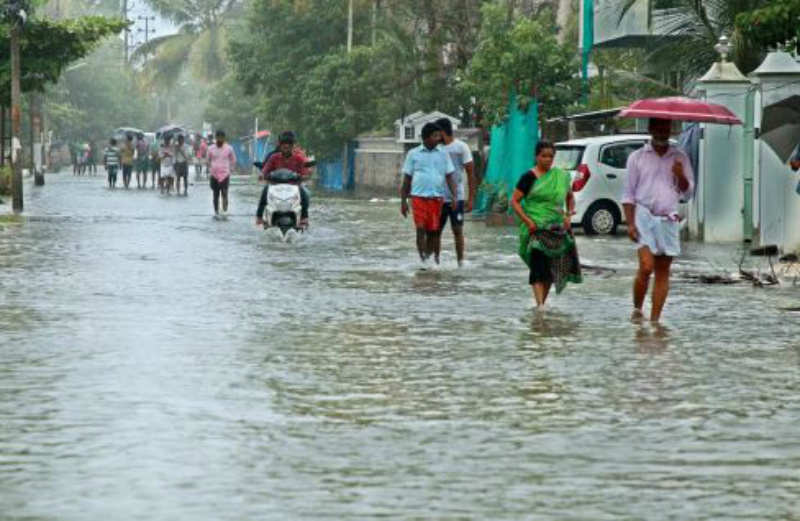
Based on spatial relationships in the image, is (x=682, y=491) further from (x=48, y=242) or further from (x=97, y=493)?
(x=48, y=242)

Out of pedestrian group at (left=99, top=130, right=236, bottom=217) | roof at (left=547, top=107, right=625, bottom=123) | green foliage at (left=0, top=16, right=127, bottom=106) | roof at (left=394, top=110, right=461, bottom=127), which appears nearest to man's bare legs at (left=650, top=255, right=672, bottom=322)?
roof at (left=547, top=107, right=625, bottom=123)

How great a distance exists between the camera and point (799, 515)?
7.48 meters

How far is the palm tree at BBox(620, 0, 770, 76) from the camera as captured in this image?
3089cm

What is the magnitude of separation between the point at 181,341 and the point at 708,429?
16.6ft

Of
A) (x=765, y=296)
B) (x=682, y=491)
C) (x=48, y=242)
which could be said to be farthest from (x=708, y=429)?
(x=48, y=242)

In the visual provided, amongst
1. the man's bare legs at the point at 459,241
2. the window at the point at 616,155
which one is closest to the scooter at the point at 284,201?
the man's bare legs at the point at 459,241

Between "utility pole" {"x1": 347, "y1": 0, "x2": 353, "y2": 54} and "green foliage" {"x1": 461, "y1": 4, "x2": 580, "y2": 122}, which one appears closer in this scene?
"green foliage" {"x1": 461, "y1": 4, "x2": 580, "y2": 122}

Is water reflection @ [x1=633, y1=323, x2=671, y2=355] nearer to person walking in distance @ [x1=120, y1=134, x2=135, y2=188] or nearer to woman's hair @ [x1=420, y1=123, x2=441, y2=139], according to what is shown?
woman's hair @ [x1=420, y1=123, x2=441, y2=139]

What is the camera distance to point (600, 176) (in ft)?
103

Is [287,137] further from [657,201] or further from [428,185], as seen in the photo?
[657,201]

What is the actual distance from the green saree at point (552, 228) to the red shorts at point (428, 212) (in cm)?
466

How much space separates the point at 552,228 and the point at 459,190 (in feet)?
17.6

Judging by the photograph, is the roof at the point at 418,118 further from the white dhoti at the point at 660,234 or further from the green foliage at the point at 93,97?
the green foliage at the point at 93,97

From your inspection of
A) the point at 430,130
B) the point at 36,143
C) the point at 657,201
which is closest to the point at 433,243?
the point at 430,130
